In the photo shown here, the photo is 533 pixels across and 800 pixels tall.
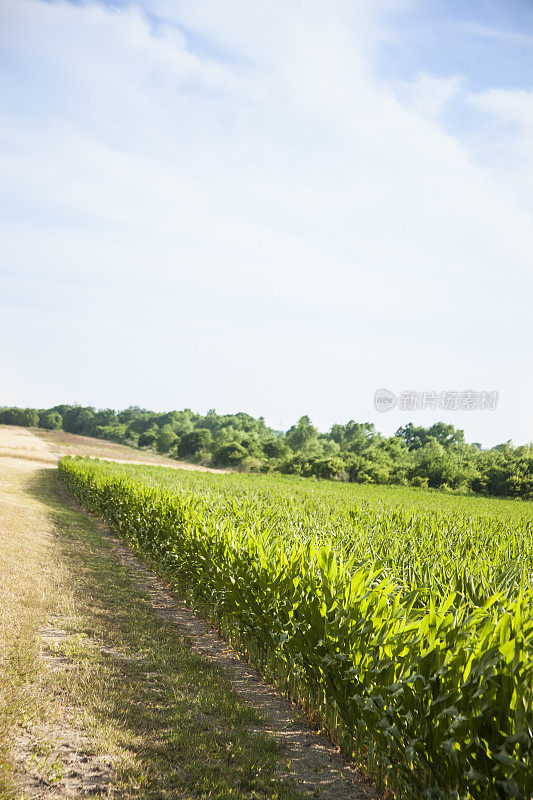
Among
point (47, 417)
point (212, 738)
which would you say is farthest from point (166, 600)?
point (47, 417)

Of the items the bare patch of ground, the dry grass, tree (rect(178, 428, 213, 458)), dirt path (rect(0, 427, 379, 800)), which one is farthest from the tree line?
dirt path (rect(0, 427, 379, 800))

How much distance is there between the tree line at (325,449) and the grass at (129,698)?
113 ft

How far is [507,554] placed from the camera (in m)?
6.05

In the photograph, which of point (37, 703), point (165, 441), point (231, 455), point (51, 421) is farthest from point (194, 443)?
point (37, 703)

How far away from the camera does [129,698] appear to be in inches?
154

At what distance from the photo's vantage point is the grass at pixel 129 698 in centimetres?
300

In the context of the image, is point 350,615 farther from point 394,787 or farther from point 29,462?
point 29,462

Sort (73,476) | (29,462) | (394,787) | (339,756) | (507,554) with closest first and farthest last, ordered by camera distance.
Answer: (394,787)
(339,756)
(507,554)
(73,476)
(29,462)

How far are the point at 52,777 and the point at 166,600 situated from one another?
171 inches

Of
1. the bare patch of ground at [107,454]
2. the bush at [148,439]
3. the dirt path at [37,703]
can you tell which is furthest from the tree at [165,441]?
the dirt path at [37,703]

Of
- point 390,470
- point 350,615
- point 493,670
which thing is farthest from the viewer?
point 390,470

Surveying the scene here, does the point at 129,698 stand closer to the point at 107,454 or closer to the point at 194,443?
the point at 107,454

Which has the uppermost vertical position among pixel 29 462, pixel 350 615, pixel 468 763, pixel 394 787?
pixel 350 615

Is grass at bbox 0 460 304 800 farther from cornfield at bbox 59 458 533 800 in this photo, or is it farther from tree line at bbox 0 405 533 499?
tree line at bbox 0 405 533 499
